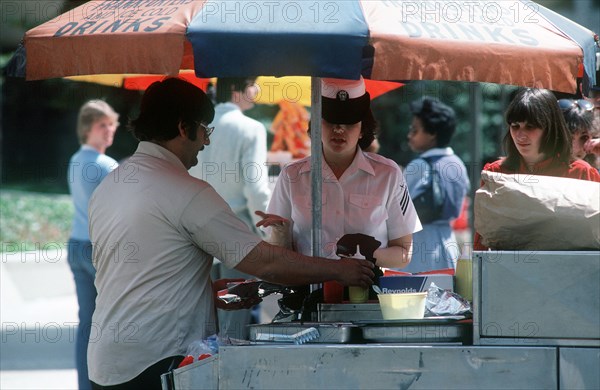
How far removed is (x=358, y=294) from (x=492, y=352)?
3.13ft

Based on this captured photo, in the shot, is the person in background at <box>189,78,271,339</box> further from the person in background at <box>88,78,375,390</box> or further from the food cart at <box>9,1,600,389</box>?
the food cart at <box>9,1,600,389</box>

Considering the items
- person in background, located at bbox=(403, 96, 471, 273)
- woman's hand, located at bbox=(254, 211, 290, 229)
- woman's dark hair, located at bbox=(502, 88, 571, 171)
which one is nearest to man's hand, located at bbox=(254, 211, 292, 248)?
woman's hand, located at bbox=(254, 211, 290, 229)

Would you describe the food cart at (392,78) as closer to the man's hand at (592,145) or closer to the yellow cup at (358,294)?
the yellow cup at (358,294)

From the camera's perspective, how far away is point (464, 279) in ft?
13.7

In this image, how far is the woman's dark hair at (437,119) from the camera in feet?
24.4

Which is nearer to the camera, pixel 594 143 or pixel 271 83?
pixel 594 143

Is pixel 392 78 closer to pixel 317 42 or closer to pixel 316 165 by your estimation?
pixel 317 42

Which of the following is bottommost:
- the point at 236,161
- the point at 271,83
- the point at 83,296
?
the point at 83,296

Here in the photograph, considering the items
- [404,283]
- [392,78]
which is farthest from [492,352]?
[392,78]

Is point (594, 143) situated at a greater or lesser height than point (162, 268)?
greater

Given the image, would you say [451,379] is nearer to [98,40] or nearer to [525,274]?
[525,274]

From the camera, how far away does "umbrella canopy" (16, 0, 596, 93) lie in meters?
3.38

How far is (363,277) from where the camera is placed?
12.8 feet

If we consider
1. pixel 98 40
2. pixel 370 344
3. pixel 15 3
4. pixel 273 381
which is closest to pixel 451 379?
pixel 370 344
